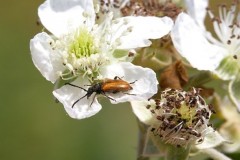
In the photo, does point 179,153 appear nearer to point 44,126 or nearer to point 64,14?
point 64,14

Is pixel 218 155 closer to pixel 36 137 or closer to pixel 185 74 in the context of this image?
pixel 185 74

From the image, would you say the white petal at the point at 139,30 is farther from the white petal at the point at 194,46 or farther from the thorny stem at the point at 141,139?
the thorny stem at the point at 141,139

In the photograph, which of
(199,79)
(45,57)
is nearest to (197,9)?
(199,79)

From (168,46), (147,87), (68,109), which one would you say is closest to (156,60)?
(168,46)

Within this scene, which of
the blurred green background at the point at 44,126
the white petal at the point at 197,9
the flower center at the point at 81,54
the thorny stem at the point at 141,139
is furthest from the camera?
the blurred green background at the point at 44,126

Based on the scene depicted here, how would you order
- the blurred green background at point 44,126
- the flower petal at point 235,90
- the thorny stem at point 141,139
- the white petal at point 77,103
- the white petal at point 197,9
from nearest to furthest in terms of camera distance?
the white petal at point 77,103, the thorny stem at point 141,139, the flower petal at point 235,90, the white petal at point 197,9, the blurred green background at point 44,126

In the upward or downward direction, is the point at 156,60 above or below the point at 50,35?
below

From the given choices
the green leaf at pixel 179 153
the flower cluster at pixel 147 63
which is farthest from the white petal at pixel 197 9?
the green leaf at pixel 179 153
